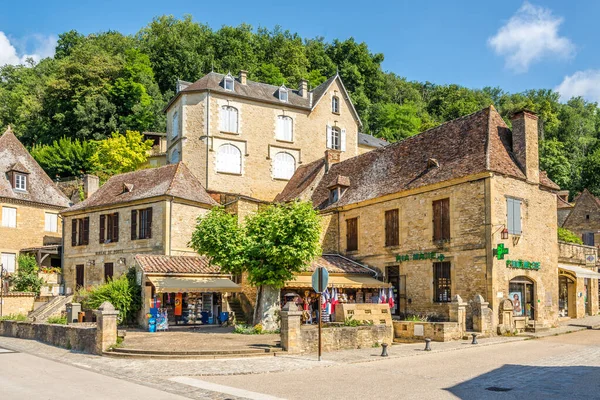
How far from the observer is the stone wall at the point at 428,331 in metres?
20.7

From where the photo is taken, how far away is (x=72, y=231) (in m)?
34.1

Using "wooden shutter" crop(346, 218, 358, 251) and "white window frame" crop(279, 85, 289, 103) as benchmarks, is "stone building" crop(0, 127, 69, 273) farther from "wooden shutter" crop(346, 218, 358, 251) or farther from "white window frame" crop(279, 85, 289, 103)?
"wooden shutter" crop(346, 218, 358, 251)

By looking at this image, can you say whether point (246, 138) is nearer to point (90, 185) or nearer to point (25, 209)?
point (90, 185)

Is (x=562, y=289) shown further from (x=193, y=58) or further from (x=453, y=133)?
(x=193, y=58)

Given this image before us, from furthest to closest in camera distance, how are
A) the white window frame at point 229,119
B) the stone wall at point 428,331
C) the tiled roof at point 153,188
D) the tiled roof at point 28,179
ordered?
the white window frame at point 229,119 < the tiled roof at point 28,179 < the tiled roof at point 153,188 < the stone wall at point 428,331

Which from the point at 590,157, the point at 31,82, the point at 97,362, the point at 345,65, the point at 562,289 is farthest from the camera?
the point at 345,65

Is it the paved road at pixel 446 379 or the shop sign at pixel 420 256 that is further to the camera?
the shop sign at pixel 420 256

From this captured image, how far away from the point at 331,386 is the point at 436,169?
1605 cm

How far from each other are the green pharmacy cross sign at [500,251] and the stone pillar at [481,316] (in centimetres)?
184

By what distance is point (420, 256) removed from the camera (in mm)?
25781

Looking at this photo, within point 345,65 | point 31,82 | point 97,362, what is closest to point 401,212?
point 97,362

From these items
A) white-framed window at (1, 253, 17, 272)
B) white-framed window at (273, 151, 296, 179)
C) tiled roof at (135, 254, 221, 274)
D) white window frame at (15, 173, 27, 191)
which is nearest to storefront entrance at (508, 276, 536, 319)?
tiled roof at (135, 254, 221, 274)

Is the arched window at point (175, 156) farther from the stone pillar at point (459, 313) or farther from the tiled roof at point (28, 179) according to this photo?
the stone pillar at point (459, 313)

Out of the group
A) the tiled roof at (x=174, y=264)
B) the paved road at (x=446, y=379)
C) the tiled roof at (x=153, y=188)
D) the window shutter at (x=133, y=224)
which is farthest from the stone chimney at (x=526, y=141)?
the window shutter at (x=133, y=224)
